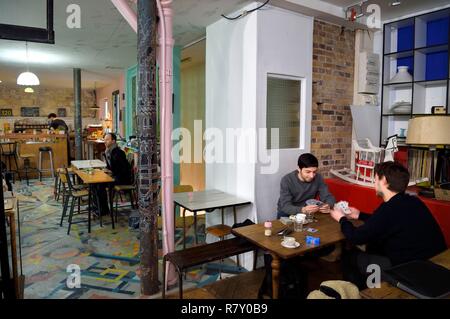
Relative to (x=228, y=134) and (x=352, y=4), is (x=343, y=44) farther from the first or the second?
(x=228, y=134)

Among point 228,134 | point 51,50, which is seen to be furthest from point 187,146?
point 228,134

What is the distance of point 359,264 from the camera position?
93.1 inches

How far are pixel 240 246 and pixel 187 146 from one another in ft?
16.3

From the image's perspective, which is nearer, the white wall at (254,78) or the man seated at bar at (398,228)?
the man seated at bar at (398,228)

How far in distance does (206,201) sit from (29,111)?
37.0 feet

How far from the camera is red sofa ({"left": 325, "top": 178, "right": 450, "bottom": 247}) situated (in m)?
2.89

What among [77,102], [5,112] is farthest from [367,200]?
[5,112]

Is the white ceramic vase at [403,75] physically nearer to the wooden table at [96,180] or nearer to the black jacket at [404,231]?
the black jacket at [404,231]

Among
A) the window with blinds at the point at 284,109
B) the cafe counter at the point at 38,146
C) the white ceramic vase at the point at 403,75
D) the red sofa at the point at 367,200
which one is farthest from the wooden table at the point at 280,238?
the cafe counter at the point at 38,146

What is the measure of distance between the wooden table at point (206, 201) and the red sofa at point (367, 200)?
3.68 ft

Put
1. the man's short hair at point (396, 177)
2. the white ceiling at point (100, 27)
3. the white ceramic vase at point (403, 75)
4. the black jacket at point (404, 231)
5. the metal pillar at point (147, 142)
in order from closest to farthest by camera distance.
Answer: the black jacket at point (404, 231), the man's short hair at point (396, 177), the metal pillar at point (147, 142), the white ceiling at point (100, 27), the white ceramic vase at point (403, 75)

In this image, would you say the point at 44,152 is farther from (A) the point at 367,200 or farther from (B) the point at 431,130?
(B) the point at 431,130

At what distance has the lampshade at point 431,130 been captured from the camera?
2979 millimetres

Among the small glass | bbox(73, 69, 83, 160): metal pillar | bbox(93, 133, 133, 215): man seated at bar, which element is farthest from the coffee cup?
bbox(73, 69, 83, 160): metal pillar
